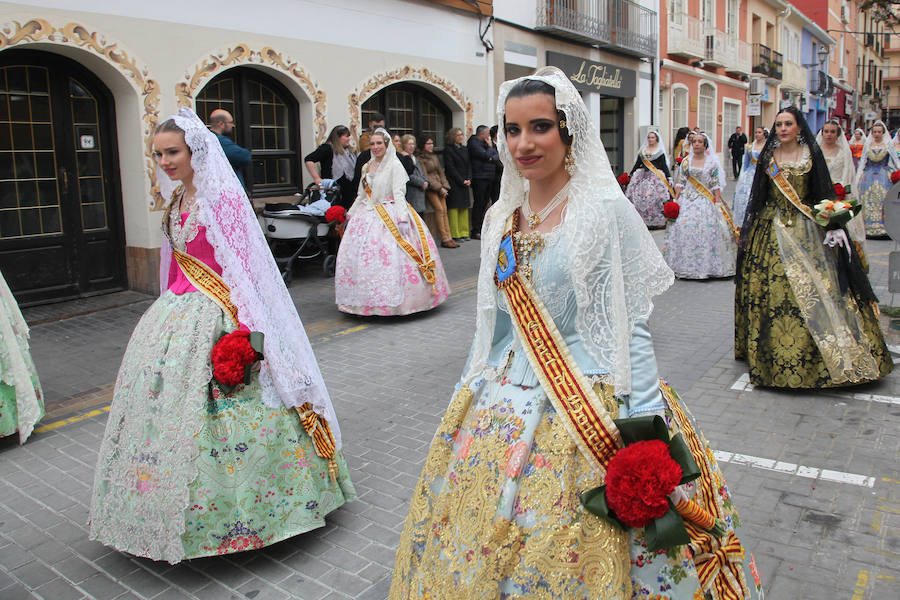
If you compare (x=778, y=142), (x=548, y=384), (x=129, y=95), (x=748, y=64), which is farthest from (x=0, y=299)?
(x=748, y=64)

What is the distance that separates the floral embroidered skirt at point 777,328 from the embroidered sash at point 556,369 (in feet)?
12.2

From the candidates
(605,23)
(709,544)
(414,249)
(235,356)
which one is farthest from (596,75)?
(709,544)

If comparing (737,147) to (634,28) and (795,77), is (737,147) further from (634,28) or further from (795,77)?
(795,77)

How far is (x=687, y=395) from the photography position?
17.9 feet

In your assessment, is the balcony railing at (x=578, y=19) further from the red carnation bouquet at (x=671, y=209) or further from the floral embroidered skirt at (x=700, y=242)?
the red carnation bouquet at (x=671, y=209)

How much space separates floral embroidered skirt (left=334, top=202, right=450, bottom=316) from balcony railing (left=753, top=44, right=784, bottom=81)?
88.5 ft

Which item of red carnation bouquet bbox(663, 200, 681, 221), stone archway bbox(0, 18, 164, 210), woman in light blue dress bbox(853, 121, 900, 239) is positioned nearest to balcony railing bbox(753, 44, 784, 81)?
woman in light blue dress bbox(853, 121, 900, 239)

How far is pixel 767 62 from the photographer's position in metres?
31.1

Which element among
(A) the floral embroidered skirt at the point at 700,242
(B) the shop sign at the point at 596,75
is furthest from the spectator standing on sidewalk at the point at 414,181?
(B) the shop sign at the point at 596,75

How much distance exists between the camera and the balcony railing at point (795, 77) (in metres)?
35.4

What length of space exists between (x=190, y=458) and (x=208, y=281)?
31.0 inches

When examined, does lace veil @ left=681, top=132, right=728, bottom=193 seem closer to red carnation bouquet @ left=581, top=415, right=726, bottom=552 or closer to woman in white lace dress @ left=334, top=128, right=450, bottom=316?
woman in white lace dress @ left=334, top=128, right=450, bottom=316

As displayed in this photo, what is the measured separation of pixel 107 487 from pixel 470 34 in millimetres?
12140

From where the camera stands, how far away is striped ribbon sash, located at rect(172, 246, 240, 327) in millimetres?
3359
